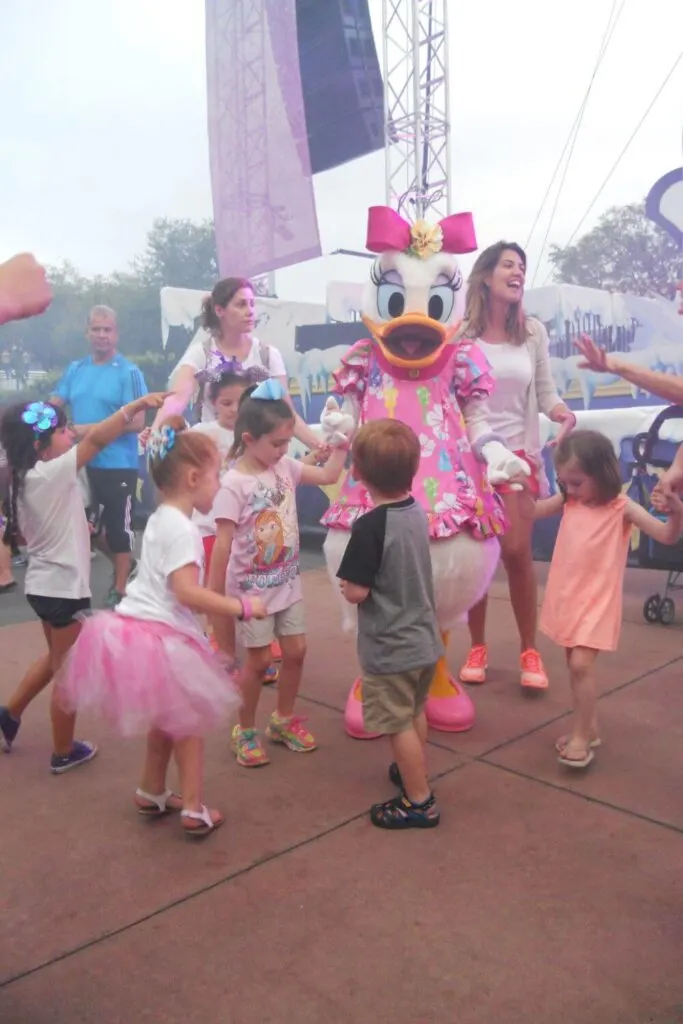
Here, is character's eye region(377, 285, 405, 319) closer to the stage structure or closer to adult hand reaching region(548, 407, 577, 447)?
adult hand reaching region(548, 407, 577, 447)

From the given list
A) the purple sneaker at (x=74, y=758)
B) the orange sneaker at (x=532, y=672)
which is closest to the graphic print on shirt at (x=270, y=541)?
the purple sneaker at (x=74, y=758)

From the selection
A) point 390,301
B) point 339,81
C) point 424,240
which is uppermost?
point 339,81

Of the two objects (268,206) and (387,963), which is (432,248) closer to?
(387,963)

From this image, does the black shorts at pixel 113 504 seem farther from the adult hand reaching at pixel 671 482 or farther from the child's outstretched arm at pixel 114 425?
the adult hand reaching at pixel 671 482

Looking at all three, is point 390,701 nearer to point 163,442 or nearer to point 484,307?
point 163,442

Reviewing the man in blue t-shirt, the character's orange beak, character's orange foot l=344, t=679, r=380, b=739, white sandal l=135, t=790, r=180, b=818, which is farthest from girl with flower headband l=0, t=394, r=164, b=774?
the man in blue t-shirt

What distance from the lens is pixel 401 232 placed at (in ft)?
10.3

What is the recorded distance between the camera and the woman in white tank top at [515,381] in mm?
3469

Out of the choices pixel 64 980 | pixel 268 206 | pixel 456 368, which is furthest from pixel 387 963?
pixel 268 206

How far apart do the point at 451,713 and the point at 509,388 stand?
4.40 ft

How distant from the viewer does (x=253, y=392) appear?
2.89 metres

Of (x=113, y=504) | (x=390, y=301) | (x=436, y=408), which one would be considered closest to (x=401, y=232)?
(x=390, y=301)

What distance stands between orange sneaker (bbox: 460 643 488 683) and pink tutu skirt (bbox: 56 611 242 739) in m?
1.59

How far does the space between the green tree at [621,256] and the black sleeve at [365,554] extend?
1291 cm
